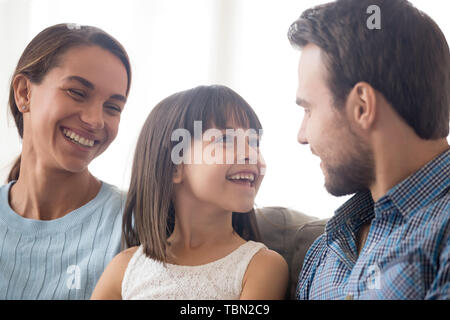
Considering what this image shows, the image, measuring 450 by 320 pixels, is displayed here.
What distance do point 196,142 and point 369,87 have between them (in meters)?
0.47

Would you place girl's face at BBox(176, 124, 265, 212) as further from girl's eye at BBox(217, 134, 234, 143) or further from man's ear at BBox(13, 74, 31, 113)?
man's ear at BBox(13, 74, 31, 113)

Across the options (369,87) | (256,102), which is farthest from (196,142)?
(256,102)

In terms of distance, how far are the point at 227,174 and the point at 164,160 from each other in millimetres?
200

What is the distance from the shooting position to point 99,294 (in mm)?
1233

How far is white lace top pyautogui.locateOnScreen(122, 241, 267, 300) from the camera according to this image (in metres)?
1.17

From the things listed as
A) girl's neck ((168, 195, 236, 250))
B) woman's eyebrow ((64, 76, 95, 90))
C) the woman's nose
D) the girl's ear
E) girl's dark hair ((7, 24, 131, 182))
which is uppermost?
girl's dark hair ((7, 24, 131, 182))

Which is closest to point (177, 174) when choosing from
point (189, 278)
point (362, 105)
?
point (189, 278)

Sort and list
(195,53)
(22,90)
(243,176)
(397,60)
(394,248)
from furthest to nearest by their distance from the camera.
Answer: (195,53)
(22,90)
(243,176)
(397,60)
(394,248)

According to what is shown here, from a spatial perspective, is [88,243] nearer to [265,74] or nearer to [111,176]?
[111,176]

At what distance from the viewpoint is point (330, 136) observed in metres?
1.12

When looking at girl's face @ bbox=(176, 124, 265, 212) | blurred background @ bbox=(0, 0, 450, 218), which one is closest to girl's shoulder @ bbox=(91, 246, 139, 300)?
girl's face @ bbox=(176, 124, 265, 212)

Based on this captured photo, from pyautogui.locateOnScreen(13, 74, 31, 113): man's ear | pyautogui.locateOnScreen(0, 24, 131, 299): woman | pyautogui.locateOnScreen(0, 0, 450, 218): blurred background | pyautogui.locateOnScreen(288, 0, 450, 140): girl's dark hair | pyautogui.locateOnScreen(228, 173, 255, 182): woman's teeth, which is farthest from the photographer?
pyautogui.locateOnScreen(0, 0, 450, 218): blurred background

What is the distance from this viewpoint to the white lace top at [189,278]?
3.84ft

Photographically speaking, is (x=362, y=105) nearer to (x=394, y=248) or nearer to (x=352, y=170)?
(x=352, y=170)
